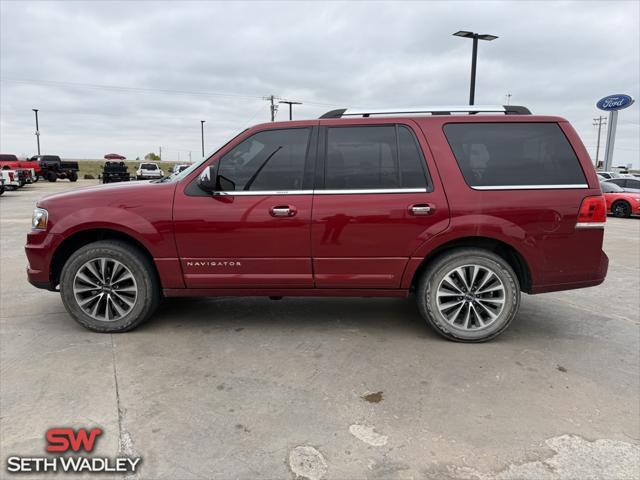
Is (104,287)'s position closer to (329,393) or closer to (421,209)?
(329,393)

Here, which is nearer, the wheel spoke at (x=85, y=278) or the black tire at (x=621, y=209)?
the wheel spoke at (x=85, y=278)

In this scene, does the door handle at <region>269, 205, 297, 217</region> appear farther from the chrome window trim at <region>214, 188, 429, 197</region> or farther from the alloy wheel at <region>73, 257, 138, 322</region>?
the alloy wheel at <region>73, 257, 138, 322</region>

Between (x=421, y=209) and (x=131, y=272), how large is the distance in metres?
2.49

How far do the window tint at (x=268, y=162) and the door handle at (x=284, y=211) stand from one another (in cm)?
17

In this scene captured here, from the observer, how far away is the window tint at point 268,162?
379 centimetres

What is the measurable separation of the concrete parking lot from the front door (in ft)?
1.96

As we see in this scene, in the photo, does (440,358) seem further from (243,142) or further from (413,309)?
(243,142)

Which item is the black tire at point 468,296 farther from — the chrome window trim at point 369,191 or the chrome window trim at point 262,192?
the chrome window trim at point 262,192

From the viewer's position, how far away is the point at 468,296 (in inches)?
150

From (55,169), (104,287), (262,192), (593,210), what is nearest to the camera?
(593,210)

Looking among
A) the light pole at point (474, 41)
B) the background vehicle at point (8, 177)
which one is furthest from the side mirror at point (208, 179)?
the background vehicle at point (8, 177)

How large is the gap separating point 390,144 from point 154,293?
7.85 feet

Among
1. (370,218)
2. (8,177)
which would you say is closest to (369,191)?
(370,218)

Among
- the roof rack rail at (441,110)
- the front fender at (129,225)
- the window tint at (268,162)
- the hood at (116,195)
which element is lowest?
the front fender at (129,225)
